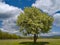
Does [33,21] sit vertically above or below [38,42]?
above

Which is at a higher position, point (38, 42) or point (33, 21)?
point (33, 21)

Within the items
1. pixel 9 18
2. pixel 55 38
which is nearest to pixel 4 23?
pixel 9 18

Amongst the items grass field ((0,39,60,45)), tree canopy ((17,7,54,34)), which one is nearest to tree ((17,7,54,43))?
tree canopy ((17,7,54,34))

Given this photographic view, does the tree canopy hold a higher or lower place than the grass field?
higher

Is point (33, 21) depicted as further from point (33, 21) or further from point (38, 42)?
point (38, 42)

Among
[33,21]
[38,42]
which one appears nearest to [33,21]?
[33,21]

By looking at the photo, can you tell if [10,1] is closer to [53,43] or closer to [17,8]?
[17,8]

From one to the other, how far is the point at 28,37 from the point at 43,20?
924mm

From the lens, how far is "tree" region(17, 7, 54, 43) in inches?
1160

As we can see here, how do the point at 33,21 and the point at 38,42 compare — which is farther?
the point at 38,42

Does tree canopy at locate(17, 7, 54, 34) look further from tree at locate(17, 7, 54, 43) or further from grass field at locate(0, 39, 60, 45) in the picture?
grass field at locate(0, 39, 60, 45)

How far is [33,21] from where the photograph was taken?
2952cm

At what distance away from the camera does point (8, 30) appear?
29406mm

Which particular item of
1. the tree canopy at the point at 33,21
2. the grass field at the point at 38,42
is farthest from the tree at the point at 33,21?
the grass field at the point at 38,42
